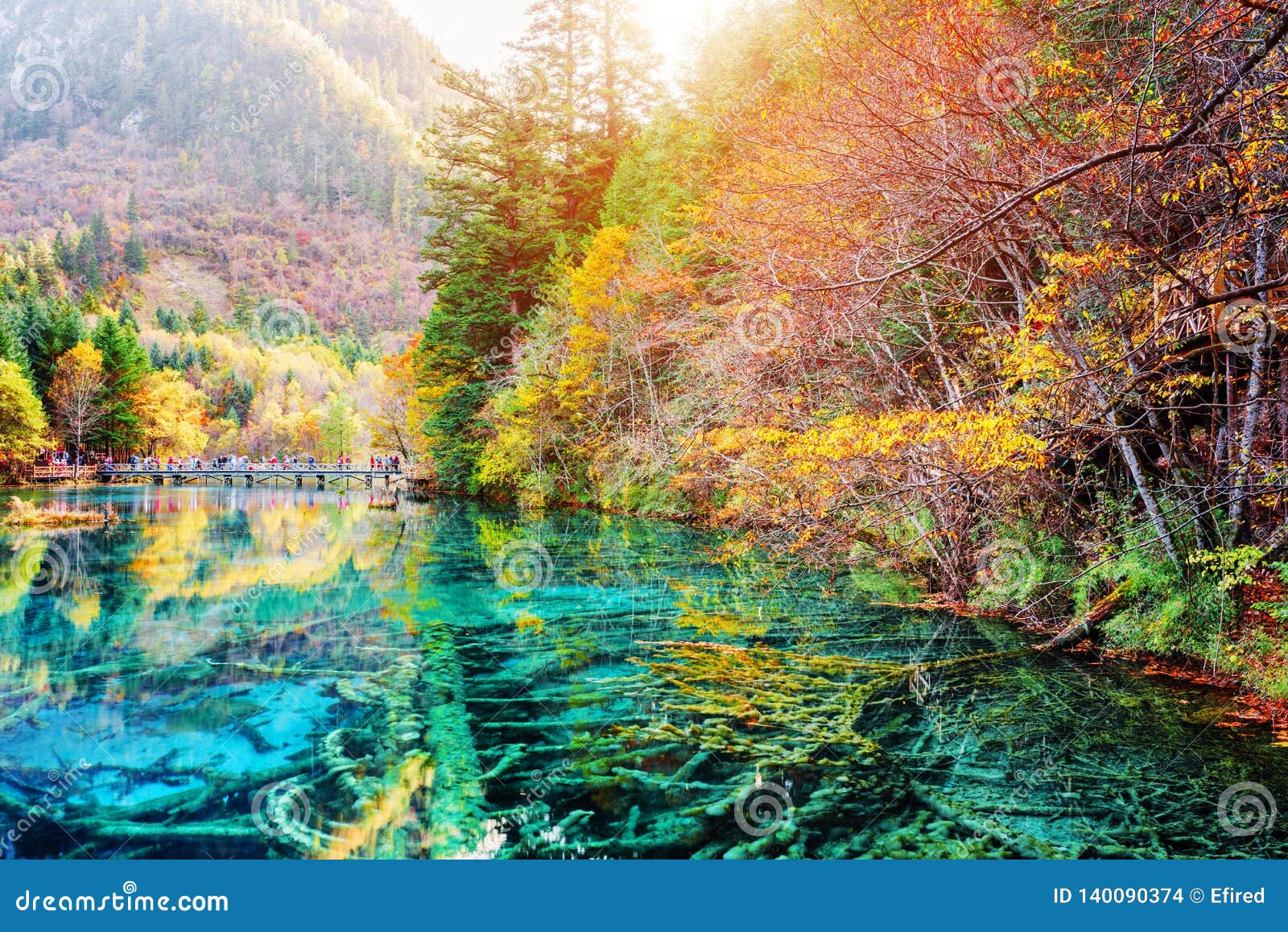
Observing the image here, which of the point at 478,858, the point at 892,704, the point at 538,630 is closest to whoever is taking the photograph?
the point at 478,858

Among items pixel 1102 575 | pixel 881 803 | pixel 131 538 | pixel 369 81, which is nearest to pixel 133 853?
pixel 881 803

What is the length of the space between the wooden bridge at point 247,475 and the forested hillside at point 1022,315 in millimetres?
33512

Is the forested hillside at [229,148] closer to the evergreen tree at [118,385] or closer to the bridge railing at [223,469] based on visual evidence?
the evergreen tree at [118,385]

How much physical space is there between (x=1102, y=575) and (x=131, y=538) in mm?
20034

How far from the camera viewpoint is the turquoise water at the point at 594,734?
4539mm

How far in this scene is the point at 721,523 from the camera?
18.4 meters

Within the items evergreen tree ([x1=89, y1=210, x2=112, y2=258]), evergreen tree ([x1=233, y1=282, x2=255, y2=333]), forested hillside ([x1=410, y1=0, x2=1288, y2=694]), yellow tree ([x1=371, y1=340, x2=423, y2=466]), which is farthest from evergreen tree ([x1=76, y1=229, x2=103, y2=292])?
forested hillside ([x1=410, y1=0, x2=1288, y2=694])

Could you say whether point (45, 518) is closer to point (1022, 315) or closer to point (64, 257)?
point (1022, 315)

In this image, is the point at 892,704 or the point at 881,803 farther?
the point at 892,704

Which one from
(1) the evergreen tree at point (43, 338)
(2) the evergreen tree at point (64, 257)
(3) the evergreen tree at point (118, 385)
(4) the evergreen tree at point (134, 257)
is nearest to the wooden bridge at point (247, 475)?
(3) the evergreen tree at point (118, 385)

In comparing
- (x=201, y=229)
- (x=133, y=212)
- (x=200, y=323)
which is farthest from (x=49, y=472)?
(x=201, y=229)

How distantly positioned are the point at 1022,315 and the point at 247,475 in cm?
5107

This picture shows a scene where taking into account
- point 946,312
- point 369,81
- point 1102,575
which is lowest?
point 1102,575

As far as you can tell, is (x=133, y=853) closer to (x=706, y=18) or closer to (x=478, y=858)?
(x=478, y=858)
